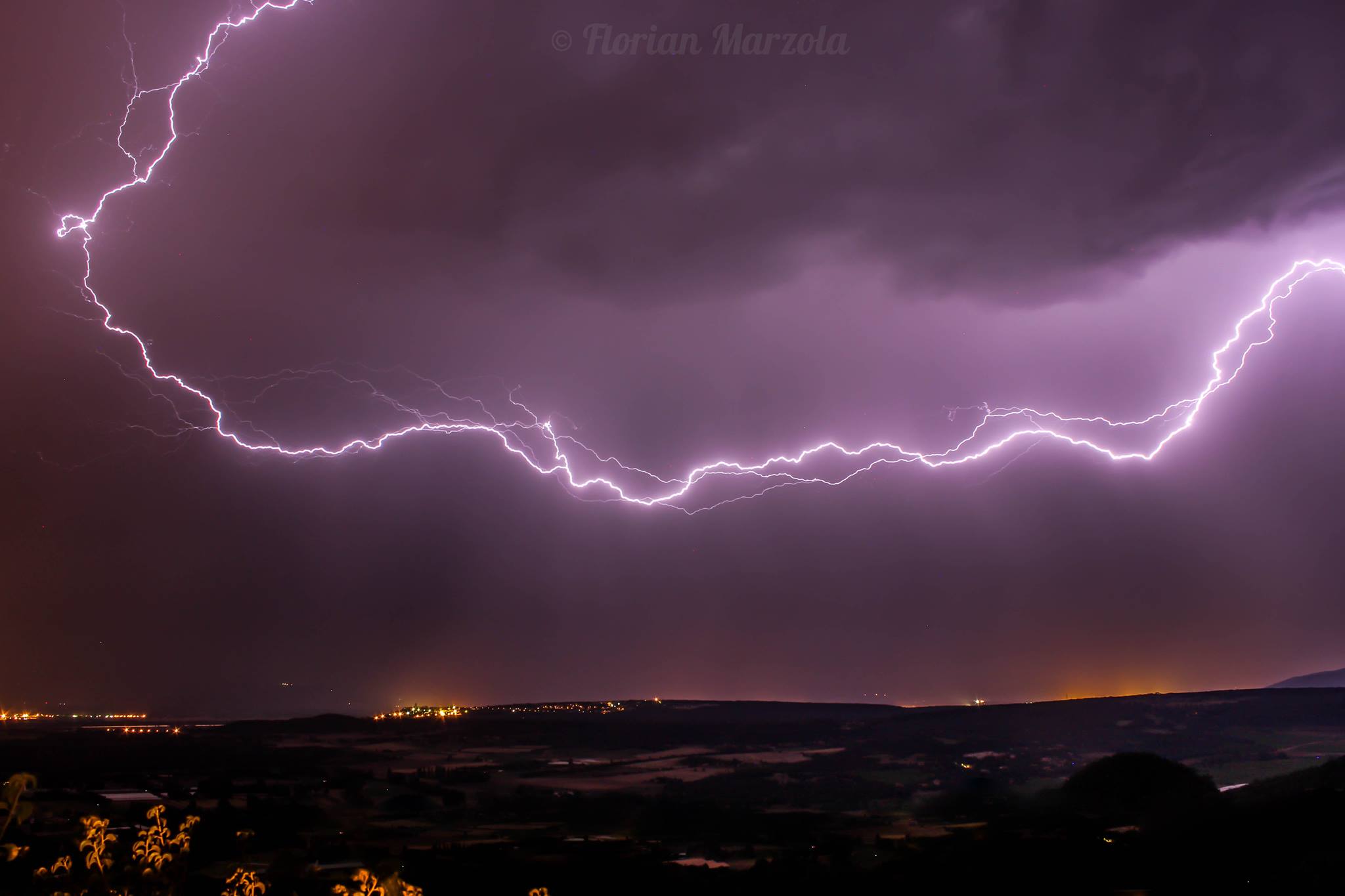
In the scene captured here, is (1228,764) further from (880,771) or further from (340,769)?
(340,769)

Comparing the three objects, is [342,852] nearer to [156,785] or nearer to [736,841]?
[736,841]

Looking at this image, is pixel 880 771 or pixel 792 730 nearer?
pixel 880 771

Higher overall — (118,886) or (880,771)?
(118,886)

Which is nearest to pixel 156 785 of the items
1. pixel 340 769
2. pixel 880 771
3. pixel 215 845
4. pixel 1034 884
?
pixel 340 769

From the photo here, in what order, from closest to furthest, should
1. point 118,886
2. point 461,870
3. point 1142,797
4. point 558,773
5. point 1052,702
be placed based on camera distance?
point 118,886, point 461,870, point 1142,797, point 558,773, point 1052,702

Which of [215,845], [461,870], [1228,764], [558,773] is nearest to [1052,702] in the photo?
[1228,764]

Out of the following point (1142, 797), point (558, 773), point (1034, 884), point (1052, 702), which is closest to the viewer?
point (1034, 884)
